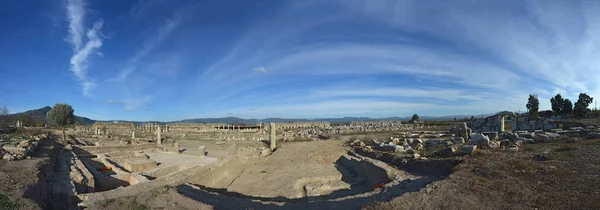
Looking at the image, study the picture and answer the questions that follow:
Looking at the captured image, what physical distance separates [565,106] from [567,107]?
32 centimetres

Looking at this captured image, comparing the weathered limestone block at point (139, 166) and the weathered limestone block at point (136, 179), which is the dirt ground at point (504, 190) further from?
the weathered limestone block at point (139, 166)

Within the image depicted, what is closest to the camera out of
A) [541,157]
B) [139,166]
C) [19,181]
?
[19,181]

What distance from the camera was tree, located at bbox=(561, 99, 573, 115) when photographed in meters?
44.4

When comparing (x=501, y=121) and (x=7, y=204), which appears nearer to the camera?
(x=7, y=204)

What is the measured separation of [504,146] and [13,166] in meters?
22.9

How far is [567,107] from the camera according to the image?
44656mm

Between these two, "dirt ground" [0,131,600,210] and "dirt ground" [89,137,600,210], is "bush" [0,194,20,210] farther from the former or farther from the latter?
"dirt ground" [89,137,600,210]

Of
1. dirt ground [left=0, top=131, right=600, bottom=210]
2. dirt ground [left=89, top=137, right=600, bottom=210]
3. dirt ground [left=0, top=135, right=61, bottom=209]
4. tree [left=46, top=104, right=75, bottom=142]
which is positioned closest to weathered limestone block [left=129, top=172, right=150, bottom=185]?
dirt ground [left=0, top=131, right=600, bottom=210]

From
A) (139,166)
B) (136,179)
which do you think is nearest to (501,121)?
(136,179)

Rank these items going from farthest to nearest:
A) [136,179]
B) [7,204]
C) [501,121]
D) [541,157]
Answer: [501,121], [136,179], [541,157], [7,204]

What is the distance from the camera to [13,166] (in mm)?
11453

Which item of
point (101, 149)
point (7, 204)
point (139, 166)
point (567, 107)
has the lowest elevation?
point (139, 166)

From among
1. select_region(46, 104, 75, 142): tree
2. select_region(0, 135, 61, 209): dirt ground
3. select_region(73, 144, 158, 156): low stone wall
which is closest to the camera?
select_region(0, 135, 61, 209): dirt ground

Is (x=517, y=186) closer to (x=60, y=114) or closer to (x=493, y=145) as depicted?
(x=493, y=145)
